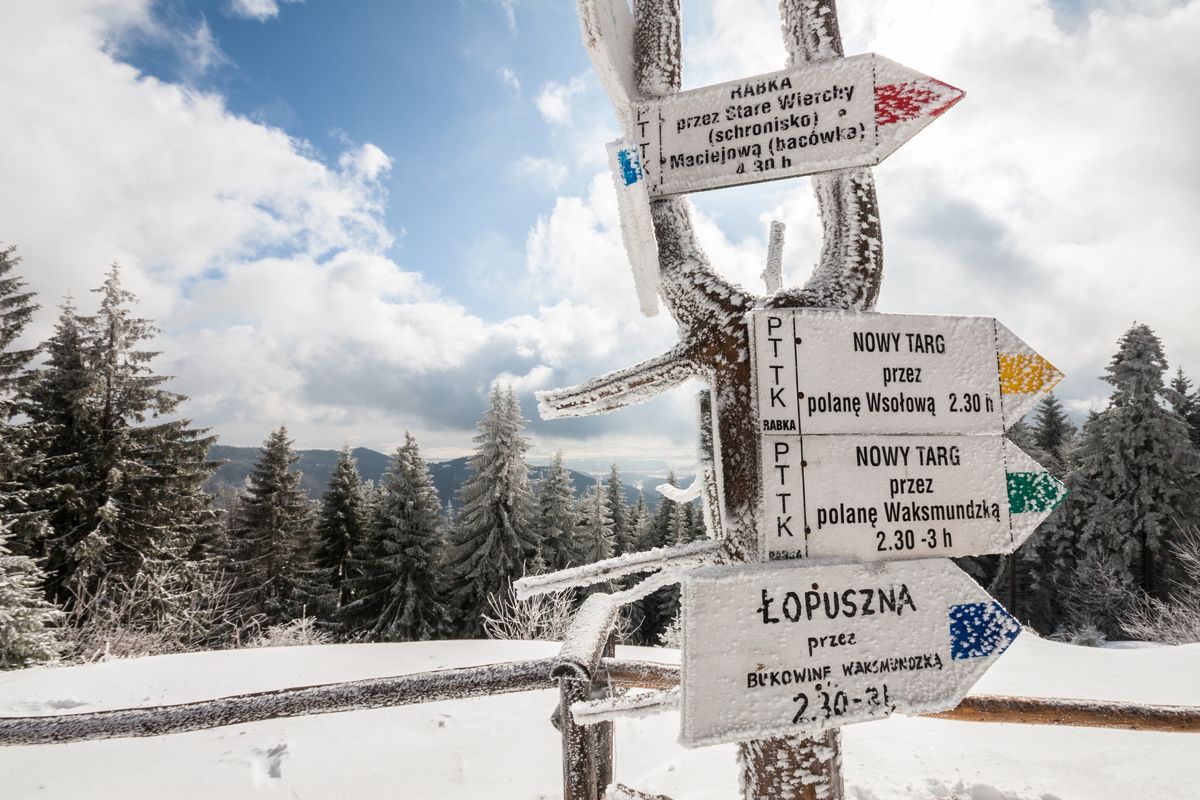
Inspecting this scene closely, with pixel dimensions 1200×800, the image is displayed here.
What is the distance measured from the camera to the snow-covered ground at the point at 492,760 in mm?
3312

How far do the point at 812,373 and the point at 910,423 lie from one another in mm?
333

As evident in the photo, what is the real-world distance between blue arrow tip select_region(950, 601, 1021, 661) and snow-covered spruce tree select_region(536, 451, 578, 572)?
25684mm

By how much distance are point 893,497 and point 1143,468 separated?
104 ft

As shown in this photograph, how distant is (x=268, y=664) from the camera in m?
6.48

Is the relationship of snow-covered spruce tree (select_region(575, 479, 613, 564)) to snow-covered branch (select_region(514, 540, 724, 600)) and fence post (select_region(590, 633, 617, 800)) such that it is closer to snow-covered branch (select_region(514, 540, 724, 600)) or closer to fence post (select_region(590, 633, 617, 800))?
fence post (select_region(590, 633, 617, 800))

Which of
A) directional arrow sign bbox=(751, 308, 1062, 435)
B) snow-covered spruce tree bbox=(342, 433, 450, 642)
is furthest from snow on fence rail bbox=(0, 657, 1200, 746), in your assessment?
snow-covered spruce tree bbox=(342, 433, 450, 642)

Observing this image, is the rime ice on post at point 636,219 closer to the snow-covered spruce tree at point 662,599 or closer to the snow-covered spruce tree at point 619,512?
the snow-covered spruce tree at point 662,599

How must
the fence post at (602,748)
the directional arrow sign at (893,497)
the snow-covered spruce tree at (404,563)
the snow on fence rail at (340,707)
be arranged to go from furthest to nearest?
the snow-covered spruce tree at (404,563) < the fence post at (602,748) < the snow on fence rail at (340,707) < the directional arrow sign at (893,497)

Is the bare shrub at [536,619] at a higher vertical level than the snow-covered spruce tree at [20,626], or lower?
lower

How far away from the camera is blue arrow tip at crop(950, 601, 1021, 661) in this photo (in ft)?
4.95

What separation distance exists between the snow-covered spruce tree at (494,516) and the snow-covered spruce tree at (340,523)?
7.28m

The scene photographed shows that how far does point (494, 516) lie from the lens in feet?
79.2

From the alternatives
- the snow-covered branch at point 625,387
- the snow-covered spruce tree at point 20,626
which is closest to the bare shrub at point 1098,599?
the snow-covered branch at point 625,387

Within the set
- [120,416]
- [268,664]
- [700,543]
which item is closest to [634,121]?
[700,543]
